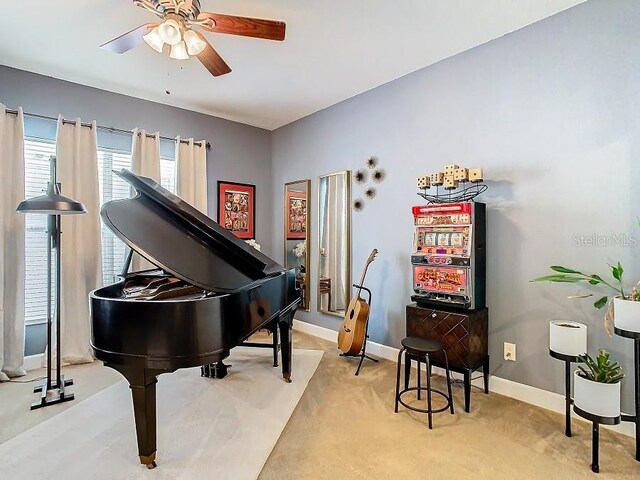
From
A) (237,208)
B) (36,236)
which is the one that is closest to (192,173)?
(237,208)

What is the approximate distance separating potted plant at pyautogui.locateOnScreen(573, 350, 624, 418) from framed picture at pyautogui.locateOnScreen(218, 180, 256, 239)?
3.95m

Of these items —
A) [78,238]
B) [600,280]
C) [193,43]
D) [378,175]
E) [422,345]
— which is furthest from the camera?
[378,175]

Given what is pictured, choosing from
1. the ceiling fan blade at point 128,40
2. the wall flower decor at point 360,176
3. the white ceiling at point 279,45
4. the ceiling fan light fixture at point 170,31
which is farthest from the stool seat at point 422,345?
the ceiling fan blade at point 128,40

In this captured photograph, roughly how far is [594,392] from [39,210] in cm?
377

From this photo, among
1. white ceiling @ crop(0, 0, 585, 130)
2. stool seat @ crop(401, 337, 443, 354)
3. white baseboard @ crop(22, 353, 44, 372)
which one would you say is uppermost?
white ceiling @ crop(0, 0, 585, 130)

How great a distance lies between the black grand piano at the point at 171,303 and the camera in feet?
5.84

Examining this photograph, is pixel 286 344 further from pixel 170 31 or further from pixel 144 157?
pixel 144 157

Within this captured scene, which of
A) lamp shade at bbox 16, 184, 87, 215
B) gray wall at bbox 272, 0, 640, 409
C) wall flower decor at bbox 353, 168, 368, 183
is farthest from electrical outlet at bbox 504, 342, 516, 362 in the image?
lamp shade at bbox 16, 184, 87, 215

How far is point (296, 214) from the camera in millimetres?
4789

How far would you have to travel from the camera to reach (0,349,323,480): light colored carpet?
1.92 metres

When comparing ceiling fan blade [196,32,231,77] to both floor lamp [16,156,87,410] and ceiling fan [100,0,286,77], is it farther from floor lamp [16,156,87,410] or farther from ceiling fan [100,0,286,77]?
floor lamp [16,156,87,410]

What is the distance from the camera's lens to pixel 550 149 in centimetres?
255

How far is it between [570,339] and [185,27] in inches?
118

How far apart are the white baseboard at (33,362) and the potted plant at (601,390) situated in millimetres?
4408
